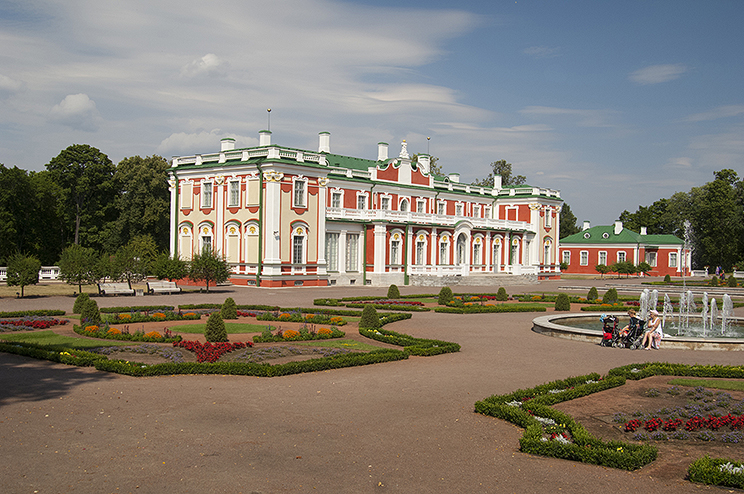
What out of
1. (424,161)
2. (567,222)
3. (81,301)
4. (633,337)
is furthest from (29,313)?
(567,222)

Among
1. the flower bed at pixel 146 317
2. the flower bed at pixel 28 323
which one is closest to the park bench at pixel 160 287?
the flower bed at pixel 146 317

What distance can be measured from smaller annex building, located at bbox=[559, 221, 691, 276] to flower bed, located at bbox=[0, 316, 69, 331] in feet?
227

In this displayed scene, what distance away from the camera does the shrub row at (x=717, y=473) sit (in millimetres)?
6734

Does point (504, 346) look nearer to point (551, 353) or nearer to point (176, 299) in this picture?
point (551, 353)

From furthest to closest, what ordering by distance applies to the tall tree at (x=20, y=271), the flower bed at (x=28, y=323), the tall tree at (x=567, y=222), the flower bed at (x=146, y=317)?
the tall tree at (x=567, y=222) → the tall tree at (x=20, y=271) → the flower bed at (x=146, y=317) → the flower bed at (x=28, y=323)

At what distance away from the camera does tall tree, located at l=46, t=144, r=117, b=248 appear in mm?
55188

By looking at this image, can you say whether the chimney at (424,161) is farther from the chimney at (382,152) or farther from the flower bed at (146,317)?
the flower bed at (146,317)

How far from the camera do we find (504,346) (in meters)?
16.9

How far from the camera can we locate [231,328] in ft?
62.0

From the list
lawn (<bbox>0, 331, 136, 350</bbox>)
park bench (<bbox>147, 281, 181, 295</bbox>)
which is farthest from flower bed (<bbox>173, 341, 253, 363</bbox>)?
park bench (<bbox>147, 281, 181, 295</bbox>)

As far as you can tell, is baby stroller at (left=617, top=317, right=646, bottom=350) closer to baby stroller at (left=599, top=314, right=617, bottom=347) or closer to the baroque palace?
baby stroller at (left=599, top=314, right=617, bottom=347)

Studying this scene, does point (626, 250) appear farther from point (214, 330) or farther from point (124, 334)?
point (124, 334)

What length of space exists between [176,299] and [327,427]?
2327 cm

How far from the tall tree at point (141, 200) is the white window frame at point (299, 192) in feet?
58.3
